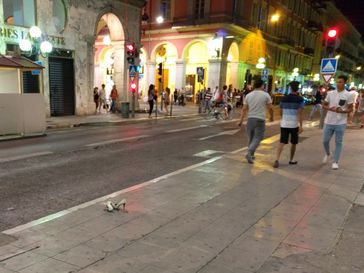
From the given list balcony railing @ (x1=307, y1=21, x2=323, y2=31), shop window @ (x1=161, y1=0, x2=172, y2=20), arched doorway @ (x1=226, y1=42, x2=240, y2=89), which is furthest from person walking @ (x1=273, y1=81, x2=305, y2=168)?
balcony railing @ (x1=307, y1=21, x2=323, y2=31)

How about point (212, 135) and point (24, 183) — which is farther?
point (212, 135)

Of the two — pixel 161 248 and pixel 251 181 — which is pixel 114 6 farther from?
pixel 161 248

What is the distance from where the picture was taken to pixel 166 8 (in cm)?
3684

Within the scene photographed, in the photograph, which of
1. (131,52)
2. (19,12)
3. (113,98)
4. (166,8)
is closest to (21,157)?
(19,12)

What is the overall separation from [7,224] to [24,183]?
203 centimetres

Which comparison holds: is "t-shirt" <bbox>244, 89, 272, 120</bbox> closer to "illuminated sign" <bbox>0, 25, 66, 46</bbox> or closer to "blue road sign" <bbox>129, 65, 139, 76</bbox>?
"illuminated sign" <bbox>0, 25, 66, 46</bbox>

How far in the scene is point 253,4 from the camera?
36.8 metres

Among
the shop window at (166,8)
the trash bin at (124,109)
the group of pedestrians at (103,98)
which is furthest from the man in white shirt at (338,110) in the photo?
the shop window at (166,8)

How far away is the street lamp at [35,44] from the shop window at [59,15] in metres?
1.50

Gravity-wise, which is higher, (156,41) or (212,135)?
(156,41)

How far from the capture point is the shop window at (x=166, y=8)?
36528 mm

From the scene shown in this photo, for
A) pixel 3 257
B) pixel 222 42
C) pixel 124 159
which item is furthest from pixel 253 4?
pixel 3 257

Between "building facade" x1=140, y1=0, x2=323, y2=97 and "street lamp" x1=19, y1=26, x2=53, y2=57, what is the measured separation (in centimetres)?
1224

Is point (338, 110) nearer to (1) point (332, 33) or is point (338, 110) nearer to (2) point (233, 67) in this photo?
(1) point (332, 33)
